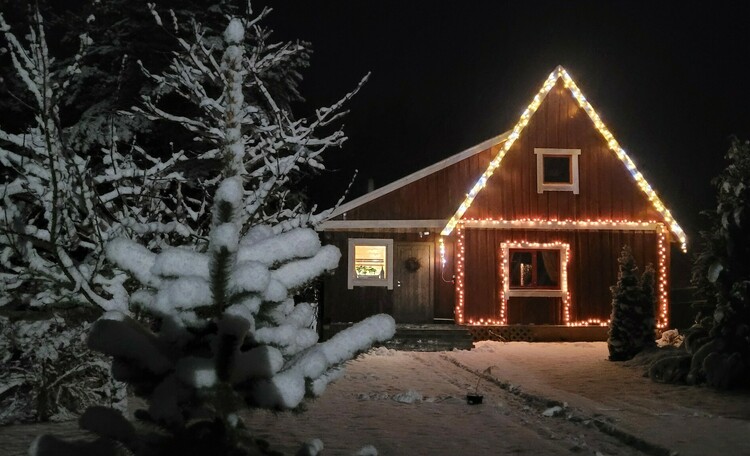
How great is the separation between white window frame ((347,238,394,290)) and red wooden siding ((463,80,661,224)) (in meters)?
3.58

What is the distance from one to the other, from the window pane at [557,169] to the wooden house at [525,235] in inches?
1.1

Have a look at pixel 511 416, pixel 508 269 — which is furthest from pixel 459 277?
pixel 511 416

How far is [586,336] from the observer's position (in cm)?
2175

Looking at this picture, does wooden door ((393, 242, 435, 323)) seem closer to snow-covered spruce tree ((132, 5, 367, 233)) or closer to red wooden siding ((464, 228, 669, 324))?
red wooden siding ((464, 228, 669, 324))

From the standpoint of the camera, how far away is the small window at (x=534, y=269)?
862 inches

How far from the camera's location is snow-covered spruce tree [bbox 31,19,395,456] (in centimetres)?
233

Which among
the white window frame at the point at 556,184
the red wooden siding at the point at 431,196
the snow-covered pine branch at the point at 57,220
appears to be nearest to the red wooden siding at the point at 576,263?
the white window frame at the point at 556,184

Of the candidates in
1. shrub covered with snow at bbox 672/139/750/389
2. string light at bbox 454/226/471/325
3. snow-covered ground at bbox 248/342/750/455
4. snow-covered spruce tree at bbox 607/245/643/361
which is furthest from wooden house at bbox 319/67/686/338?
shrub covered with snow at bbox 672/139/750/389

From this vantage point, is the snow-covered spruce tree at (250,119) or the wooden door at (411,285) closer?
the snow-covered spruce tree at (250,119)

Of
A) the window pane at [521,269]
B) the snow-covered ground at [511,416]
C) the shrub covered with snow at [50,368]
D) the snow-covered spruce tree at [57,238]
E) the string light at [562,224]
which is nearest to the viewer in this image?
the snow-covered spruce tree at [57,238]

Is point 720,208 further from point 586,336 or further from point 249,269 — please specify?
point 249,269

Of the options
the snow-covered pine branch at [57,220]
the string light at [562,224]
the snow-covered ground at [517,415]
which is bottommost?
the snow-covered ground at [517,415]

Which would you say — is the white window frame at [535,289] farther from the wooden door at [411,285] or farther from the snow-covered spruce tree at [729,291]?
the snow-covered spruce tree at [729,291]

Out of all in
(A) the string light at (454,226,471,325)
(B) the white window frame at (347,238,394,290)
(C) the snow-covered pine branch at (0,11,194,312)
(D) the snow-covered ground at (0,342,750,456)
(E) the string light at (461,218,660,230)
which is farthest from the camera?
(B) the white window frame at (347,238,394,290)
